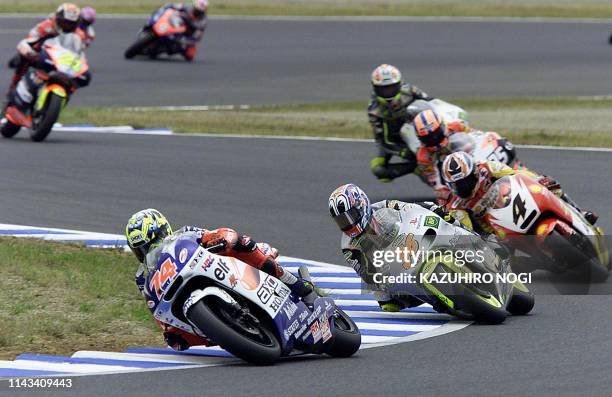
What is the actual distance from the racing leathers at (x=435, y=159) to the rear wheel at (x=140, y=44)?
15399 millimetres

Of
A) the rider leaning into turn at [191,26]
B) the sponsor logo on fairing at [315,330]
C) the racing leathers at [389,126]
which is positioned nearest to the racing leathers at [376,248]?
the sponsor logo on fairing at [315,330]

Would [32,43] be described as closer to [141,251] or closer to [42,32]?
[42,32]

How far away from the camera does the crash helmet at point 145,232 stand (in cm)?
901

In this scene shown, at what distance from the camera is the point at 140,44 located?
1177 inches

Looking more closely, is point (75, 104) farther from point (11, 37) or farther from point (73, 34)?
point (11, 37)

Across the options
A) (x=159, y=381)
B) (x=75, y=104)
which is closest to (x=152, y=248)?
(x=159, y=381)

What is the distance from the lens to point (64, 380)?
26.9 feet

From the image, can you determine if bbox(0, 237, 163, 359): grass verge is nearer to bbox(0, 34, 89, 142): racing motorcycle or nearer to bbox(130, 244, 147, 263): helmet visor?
bbox(130, 244, 147, 263): helmet visor

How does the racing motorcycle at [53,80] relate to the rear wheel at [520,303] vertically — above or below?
below

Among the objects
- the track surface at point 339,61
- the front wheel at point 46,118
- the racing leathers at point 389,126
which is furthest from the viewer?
the track surface at point 339,61

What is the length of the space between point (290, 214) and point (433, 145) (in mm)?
1756

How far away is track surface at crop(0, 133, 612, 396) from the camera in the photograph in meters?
8.08

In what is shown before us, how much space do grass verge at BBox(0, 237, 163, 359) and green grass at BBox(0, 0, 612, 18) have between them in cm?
2497

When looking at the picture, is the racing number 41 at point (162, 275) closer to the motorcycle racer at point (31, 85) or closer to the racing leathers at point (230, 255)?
the racing leathers at point (230, 255)
